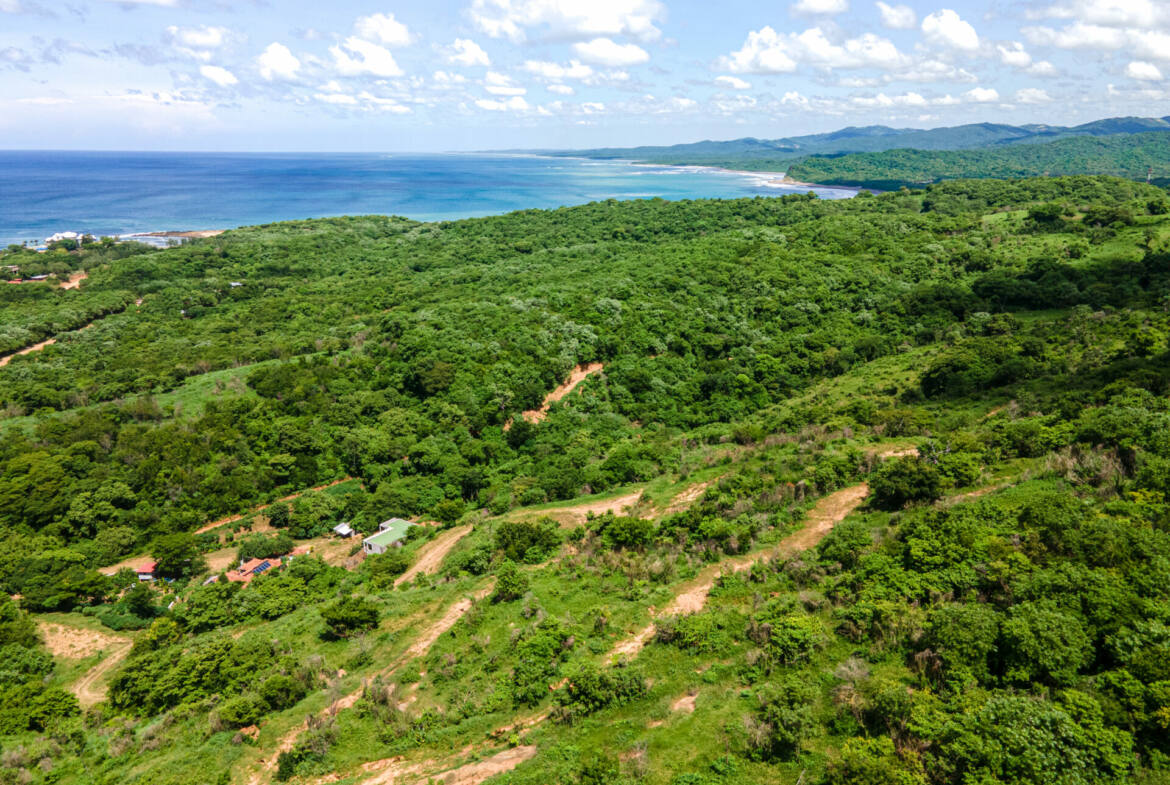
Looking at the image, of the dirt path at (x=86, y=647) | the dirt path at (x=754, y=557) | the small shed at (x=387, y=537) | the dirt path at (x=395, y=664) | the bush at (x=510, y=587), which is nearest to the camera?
the dirt path at (x=395, y=664)

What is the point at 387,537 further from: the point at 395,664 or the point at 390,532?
the point at 395,664

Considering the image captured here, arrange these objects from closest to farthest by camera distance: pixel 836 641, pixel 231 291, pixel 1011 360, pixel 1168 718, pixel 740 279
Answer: pixel 1168 718, pixel 836 641, pixel 1011 360, pixel 740 279, pixel 231 291

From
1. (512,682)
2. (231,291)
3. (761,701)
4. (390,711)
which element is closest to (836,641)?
(761,701)

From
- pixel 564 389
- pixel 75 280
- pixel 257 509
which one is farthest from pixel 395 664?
pixel 75 280

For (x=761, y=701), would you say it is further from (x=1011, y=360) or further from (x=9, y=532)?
(x=9, y=532)

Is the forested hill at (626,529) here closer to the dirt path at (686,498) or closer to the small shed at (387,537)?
the dirt path at (686,498)

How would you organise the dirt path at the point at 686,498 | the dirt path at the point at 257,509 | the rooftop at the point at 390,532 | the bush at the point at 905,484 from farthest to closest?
the dirt path at the point at 257,509, the rooftop at the point at 390,532, the dirt path at the point at 686,498, the bush at the point at 905,484

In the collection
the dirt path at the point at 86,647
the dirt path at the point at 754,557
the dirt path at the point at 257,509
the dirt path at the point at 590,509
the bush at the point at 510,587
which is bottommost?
the dirt path at the point at 86,647

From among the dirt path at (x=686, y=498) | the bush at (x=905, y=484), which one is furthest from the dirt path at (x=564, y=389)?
the bush at (x=905, y=484)
